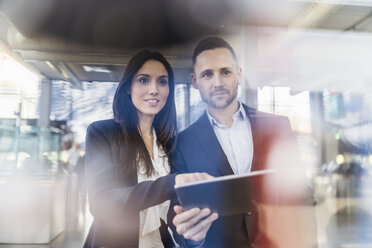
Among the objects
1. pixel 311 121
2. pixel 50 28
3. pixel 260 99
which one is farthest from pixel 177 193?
pixel 50 28

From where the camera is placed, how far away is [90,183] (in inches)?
64.6

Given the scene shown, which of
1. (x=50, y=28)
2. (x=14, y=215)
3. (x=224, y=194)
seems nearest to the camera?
(x=224, y=194)

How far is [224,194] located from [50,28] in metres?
1.38

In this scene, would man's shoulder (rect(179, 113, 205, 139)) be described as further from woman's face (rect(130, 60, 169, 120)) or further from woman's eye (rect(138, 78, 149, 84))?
woman's eye (rect(138, 78, 149, 84))

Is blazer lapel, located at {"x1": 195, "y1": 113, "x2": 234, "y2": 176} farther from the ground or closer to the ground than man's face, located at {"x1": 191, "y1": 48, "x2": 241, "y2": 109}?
closer to the ground

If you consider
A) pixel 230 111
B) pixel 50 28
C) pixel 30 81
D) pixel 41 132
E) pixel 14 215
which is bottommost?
pixel 14 215

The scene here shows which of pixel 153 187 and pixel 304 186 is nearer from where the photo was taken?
pixel 153 187

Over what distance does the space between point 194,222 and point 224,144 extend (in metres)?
0.50

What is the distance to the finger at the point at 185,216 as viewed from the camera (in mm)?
1607

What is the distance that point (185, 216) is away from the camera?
1.62m

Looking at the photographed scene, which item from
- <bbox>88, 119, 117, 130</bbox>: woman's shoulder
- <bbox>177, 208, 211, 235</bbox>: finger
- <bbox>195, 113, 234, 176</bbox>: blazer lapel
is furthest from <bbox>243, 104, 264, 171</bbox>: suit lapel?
<bbox>88, 119, 117, 130</bbox>: woman's shoulder

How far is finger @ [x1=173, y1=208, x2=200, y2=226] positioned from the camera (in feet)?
5.27

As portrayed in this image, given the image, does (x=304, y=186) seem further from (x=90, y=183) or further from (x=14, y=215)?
(x=14, y=215)

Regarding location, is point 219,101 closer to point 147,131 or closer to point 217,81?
point 217,81
